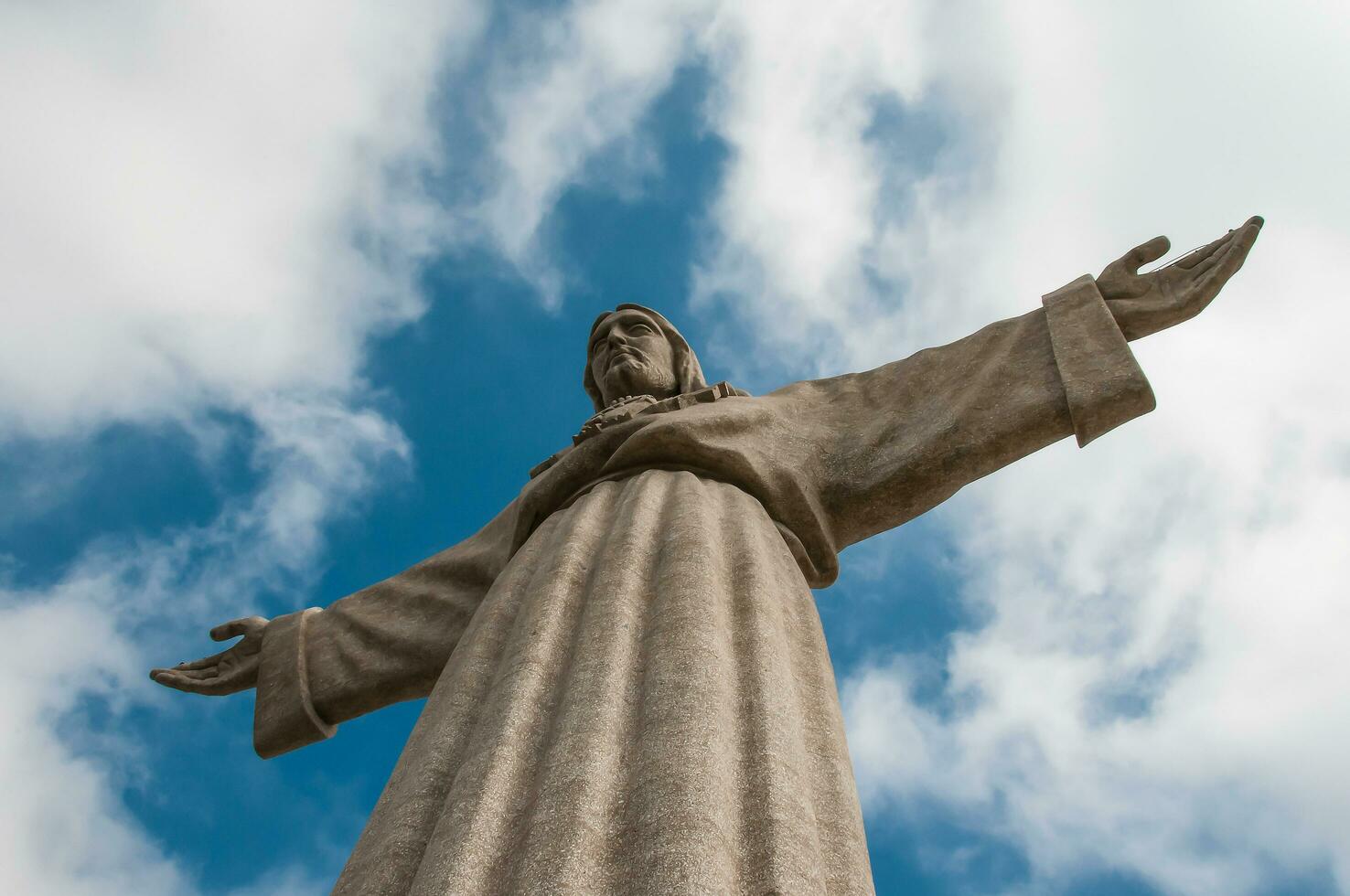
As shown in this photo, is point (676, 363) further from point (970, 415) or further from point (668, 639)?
point (668, 639)

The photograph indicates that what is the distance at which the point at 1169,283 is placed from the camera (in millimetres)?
6383

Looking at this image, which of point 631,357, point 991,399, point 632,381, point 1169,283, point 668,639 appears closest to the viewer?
point 668,639

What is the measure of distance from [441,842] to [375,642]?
3.47 metres

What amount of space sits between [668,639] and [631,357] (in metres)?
4.09

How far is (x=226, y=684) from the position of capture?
22.9ft

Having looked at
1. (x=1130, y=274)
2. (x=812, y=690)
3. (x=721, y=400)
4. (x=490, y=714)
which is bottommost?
(x=490, y=714)

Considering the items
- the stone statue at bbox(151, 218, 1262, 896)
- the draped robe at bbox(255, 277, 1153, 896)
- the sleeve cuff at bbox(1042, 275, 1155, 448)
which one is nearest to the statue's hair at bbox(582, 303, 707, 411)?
the stone statue at bbox(151, 218, 1262, 896)

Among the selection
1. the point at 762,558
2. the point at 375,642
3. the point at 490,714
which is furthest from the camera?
the point at 375,642

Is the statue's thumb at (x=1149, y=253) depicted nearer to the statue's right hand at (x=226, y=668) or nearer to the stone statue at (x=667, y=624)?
the stone statue at (x=667, y=624)

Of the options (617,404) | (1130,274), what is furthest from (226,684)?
(1130,274)

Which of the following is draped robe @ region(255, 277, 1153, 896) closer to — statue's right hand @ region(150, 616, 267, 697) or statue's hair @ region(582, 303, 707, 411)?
statue's right hand @ region(150, 616, 267, 697)

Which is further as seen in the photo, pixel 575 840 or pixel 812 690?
pixel 812 690

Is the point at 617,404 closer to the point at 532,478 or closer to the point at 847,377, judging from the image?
the point at 532,478

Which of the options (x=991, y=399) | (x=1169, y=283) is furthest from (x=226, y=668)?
(x=1169, y=283)
